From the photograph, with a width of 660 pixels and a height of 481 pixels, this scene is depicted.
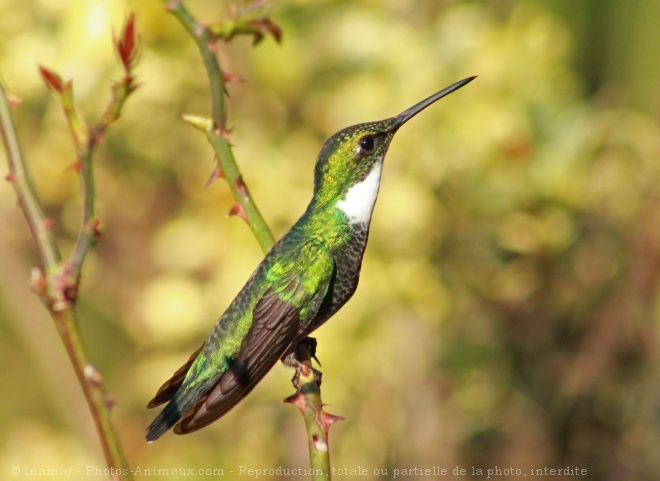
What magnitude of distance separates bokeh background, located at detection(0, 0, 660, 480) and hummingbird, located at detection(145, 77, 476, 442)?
0.40 metres

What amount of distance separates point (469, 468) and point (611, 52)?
1.59 meters

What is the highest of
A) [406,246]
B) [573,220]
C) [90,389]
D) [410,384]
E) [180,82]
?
A: [180,82]

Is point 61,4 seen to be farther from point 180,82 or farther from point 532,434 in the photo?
point 532,434

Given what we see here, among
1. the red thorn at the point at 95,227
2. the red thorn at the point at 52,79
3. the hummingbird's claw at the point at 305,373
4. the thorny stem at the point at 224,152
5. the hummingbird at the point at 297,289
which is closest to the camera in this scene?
the red thorn at the point at 95,227

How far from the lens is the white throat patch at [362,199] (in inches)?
86.6

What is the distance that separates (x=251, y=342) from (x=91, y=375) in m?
0.98

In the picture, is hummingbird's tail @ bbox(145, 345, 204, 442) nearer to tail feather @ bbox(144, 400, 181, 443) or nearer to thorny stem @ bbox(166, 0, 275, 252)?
tail feather @ bbox(144, 400, 181, 443)

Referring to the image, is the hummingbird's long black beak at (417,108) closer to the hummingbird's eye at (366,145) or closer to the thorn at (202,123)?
the hummingbird's eye at (366,145)

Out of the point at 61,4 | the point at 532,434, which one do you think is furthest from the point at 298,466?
the point at 61,4

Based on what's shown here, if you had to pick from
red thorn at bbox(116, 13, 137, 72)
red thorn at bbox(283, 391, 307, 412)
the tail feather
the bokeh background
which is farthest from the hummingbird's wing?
red thorn at bbox(116, 13, 137, 72)

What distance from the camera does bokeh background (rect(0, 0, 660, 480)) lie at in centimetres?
271

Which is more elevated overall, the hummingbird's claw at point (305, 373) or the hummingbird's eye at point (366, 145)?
the hummingbird's eye at point (366, 145)

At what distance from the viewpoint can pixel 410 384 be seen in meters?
3.01

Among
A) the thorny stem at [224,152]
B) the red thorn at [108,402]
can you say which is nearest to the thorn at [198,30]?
the thorny stem at [224,152]
